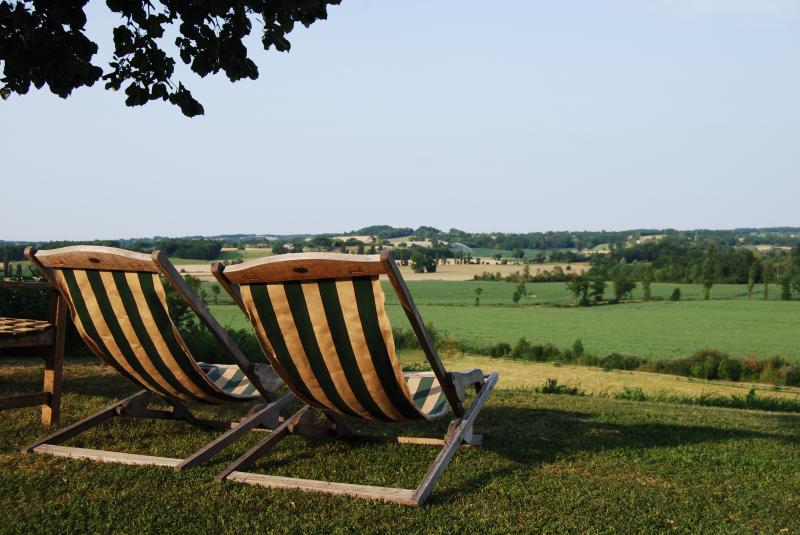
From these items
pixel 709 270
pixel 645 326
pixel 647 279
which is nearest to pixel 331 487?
pixel 645 326

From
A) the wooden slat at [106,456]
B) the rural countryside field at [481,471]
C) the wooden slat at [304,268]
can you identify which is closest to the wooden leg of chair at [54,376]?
the rural countryside field at [481,471]

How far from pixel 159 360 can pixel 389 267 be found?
154 centimetres

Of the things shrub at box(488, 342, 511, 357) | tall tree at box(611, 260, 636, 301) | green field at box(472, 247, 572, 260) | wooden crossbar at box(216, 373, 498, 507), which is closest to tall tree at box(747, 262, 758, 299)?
tall tree at box(611, 260, 636, 301)

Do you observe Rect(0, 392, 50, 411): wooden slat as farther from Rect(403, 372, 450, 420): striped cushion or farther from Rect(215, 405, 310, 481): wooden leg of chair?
Rect(403, 372, 450, 420): striped cushion

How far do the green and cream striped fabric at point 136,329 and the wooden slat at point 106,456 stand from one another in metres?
0.39

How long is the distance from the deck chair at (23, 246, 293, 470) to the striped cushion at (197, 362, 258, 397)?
3 centimetres

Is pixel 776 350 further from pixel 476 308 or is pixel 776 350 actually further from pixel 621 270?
pixel 621 270

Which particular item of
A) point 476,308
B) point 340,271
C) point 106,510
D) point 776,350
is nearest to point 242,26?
point 340,271

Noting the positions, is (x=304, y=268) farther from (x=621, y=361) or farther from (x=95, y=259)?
(x=621, y=361)

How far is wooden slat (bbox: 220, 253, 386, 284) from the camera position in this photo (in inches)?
112

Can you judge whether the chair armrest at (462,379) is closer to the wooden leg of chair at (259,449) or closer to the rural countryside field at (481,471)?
the rural countryside field at (481,471)

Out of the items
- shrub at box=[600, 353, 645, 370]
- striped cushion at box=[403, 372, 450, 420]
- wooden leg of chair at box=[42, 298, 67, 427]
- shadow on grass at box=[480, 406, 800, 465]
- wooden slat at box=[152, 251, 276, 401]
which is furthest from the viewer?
shrub at box=[600, 353, 645, 370]

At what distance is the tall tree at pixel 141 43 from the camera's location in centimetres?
497

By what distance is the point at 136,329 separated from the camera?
11.8 ft
